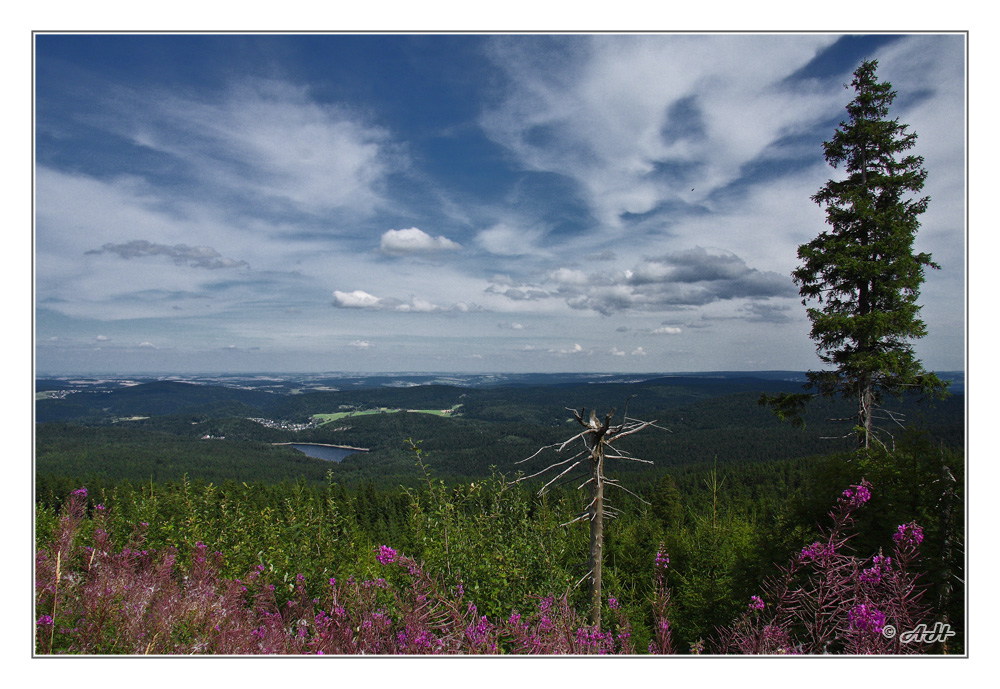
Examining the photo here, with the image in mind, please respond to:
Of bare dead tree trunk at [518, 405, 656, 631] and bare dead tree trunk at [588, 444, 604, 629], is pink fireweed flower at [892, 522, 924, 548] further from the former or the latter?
bare dead tree trunk at [588, 444, 604, 629]

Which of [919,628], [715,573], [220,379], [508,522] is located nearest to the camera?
[919,628]

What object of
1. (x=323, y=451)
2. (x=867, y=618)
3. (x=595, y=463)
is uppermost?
(x=595, y=463)

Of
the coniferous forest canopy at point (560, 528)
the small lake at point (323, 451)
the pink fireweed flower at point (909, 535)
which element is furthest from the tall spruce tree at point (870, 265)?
the small lake at point (323, 451)

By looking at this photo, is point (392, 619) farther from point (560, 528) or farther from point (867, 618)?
point (867, 618)

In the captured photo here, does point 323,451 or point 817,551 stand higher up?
point 817,551

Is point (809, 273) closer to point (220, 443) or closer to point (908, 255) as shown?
point (908, 255)

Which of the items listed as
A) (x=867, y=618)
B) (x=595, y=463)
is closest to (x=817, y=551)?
(x=867, y=618)
